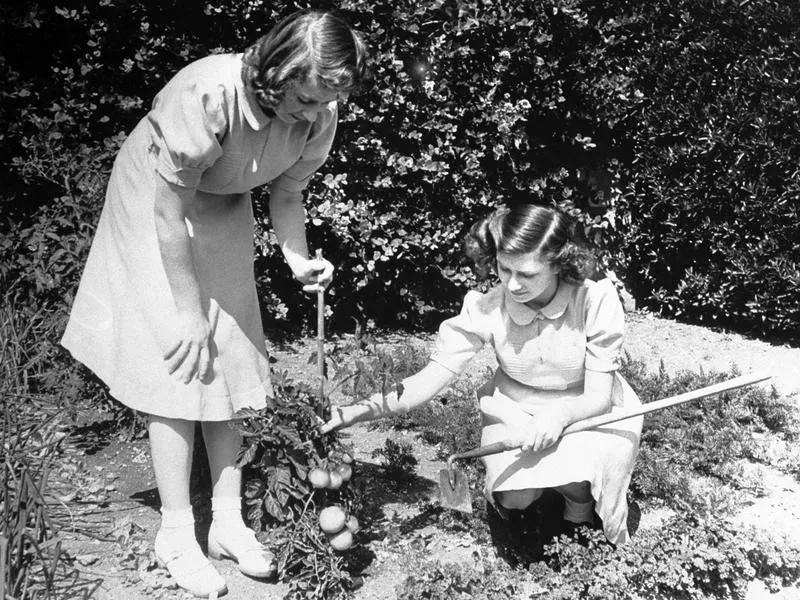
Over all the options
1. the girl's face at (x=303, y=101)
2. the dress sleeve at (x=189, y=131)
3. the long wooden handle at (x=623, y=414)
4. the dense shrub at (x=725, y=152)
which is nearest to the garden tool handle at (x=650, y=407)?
the long wooden handle at (x=623, y=414)

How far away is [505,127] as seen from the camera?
15.9 ft

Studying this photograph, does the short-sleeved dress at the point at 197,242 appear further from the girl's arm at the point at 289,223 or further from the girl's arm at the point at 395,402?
the girl's arm at the point at 395,402

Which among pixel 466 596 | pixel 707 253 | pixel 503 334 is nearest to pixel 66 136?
pixel 503 334

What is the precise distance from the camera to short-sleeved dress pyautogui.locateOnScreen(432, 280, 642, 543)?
8.90ft

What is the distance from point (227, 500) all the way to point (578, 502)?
1.12 m

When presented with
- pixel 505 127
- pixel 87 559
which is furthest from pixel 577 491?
pixel 505 127

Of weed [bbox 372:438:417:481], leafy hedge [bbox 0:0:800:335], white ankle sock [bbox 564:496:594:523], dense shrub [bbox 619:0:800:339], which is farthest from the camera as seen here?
dense shrub [bbox 619:0:800:339]

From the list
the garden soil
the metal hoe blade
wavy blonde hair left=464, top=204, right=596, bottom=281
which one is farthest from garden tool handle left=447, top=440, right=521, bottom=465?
wavy blonde hair left=464, top=204, right=596, bottom=281

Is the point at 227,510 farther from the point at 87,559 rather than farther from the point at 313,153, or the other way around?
the point at 313,153

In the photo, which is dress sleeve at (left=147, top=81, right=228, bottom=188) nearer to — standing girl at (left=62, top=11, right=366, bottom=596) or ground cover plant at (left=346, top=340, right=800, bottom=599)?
standing girl at (left=62, top=11, right=366, bottom=596)

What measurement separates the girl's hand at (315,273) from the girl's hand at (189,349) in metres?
0.33

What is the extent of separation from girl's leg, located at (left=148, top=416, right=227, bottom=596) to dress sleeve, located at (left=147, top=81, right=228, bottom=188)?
30.4 inches

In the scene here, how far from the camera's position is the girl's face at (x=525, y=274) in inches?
105

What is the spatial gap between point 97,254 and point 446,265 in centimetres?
270
